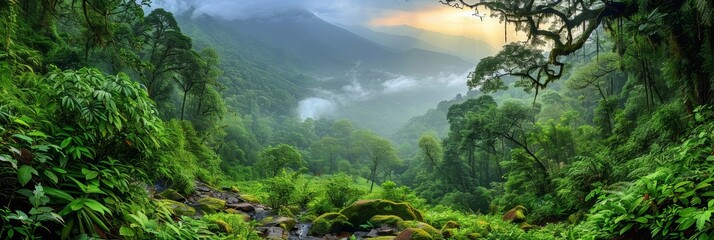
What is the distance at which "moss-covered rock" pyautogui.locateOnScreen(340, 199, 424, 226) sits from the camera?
971 cm

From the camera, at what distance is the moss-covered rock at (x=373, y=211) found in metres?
9.71

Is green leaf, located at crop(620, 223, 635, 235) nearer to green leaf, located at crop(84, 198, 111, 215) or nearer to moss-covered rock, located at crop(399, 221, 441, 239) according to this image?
moss-covered rock, located at crop(399, 221, 441, 239)

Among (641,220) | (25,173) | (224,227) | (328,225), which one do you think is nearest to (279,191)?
(328,225)

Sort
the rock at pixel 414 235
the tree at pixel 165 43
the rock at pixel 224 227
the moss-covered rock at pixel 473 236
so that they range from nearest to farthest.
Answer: the rock at pixel 224 227 < the rock at pixel 414 235 < the moss-covered rock at pixel 473 236 < the tree at pixel 165 43

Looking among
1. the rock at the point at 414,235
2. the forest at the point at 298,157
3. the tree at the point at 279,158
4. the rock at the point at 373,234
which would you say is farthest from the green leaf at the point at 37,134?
the tree at the point at 279,158

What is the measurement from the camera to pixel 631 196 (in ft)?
13.2

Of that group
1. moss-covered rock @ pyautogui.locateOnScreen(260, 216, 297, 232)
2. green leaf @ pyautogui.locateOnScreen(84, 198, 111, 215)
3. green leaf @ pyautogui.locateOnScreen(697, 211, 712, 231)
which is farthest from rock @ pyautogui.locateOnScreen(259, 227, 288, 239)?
green leaf @ pyautogui.locateOnScreen(697, 211, 712, 231)

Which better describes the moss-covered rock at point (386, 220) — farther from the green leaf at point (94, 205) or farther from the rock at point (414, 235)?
the green leaf at point (94, 205)

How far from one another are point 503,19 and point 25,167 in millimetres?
12467

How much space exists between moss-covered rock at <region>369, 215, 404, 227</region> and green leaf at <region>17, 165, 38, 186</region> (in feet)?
24.4

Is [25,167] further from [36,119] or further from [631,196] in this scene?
[631,196]

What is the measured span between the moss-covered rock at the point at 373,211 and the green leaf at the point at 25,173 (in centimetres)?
752

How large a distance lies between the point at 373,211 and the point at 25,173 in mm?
7955

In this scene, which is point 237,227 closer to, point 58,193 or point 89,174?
point 89,174
